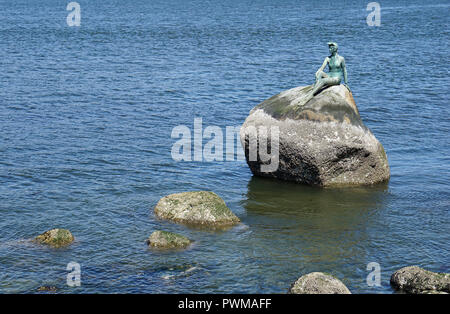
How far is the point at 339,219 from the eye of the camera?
22.8 metres

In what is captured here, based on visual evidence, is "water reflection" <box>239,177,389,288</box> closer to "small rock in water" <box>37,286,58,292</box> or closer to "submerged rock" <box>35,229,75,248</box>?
"submerged rock" <box>35,229,75,248</box>

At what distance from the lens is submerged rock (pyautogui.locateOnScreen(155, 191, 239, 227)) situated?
22105 millimetres

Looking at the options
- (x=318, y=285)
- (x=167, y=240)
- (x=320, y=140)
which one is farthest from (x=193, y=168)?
(x=318, y=285)

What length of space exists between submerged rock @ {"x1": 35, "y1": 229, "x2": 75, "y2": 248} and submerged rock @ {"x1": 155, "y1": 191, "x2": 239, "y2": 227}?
133 inches

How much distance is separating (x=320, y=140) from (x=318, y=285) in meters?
8.59

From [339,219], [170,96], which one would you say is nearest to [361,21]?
[170,96]

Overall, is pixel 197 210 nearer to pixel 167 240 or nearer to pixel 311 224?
pixel 167 240

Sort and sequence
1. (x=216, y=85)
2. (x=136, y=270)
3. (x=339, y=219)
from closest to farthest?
(x=136, y=270)
(x=339, y=219)
(x=216, y=85)

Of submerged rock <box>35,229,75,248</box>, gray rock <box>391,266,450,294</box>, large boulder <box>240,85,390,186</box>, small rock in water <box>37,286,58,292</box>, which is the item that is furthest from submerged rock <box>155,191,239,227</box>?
gray rock <box>391,266,450,294</box>

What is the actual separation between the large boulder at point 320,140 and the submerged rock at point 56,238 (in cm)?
815

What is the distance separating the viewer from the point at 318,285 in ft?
53.5

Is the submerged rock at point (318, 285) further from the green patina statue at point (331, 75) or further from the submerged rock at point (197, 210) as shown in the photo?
the green patina statue at point (331, 75)
